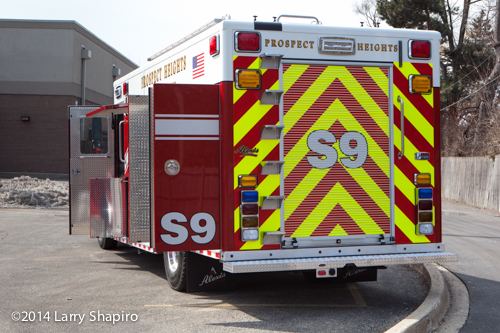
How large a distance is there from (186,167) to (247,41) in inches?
56.6

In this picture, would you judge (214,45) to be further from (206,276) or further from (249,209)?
(206,276)

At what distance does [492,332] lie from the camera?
5578 mm

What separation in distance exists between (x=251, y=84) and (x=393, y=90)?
162cm

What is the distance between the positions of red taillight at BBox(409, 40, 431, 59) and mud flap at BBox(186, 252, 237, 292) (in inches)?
130

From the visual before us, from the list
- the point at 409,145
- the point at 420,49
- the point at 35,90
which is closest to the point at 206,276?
the point at 409,145

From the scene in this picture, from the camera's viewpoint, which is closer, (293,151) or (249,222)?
(249,222)

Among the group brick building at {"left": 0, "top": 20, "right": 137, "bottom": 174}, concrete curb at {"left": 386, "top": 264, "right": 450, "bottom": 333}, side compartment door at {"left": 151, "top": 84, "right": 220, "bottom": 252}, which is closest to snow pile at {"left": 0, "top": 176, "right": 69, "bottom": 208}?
brick building at {"left": 0, "top": 20, "right": 137, "bottom": 174}

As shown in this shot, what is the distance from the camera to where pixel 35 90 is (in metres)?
36.5

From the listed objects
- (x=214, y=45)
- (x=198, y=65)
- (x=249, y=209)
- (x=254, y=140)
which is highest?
(x=214, y=45)

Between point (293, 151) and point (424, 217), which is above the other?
point (293, 151)

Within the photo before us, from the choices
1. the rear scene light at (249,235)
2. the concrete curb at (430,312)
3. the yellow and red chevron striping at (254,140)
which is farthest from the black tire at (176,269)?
the concrete curb at (430,312)

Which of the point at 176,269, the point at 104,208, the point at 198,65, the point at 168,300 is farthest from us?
the point at 104,208

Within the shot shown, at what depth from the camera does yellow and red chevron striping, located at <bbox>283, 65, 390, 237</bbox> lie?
596 cm

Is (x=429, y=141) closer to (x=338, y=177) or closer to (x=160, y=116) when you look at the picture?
(x=338, y=177)
